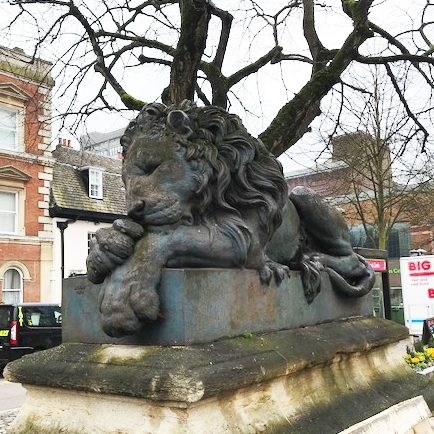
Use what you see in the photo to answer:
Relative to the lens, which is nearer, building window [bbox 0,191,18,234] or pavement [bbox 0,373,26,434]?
pavement [bbox 0,373,26,434]

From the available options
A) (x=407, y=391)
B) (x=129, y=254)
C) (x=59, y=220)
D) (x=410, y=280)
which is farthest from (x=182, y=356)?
(x=59, y=220)

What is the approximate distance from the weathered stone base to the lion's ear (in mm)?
1035

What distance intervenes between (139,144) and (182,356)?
1.09 metres

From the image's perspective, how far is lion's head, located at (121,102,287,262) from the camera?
2652 mm

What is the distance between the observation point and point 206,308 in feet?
8.16

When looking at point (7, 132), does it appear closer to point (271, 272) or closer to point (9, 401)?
point (9, 401)

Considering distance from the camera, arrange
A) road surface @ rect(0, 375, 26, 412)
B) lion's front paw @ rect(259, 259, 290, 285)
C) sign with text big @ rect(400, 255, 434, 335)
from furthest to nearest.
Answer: sign with text big @ rect(400, 255, 434, 335) < road surface @ rect(0, 375, 26, 412) < lion's front paw @ rect(259, 259, 290, 285)

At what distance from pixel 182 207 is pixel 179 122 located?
A: 0.44 m

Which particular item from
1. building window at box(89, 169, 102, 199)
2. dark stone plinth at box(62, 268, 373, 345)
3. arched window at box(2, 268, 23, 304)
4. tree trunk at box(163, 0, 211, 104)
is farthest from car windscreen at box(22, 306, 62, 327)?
dark stone plinth at box(62, 268, 373, 345)

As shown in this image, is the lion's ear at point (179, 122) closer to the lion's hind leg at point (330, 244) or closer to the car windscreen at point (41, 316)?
the lion's hind leg at point (330, 244)

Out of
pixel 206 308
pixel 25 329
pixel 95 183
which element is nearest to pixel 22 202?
pixel 95 183

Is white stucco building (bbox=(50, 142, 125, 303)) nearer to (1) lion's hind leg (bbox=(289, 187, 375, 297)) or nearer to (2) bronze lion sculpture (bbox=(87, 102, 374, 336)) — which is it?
(1) lion's hind leg (bbox=(289, 187, 375, 297))

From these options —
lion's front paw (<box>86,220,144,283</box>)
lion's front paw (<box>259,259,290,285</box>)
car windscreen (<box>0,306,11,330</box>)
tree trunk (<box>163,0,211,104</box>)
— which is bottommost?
car windscreen (<box>0,306,11,330</box>)

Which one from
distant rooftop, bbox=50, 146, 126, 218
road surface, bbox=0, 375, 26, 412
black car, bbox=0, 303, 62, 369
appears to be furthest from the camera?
distant rooftop, bbox=50, 146, 126, 218
